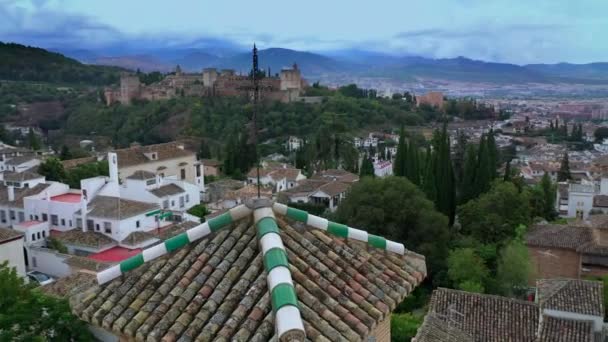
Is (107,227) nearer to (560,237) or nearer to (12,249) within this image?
(12,249)

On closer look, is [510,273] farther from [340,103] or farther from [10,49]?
[10,49]

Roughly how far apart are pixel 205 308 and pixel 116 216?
66.9ft

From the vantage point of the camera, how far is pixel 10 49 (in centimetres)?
9600

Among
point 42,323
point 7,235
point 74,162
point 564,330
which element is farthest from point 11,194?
point 564,330

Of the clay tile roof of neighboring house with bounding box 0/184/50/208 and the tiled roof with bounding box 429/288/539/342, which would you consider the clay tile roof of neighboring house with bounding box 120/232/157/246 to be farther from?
the tiled roof with bounding box 429/288/539/342

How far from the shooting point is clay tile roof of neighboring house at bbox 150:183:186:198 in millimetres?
27281

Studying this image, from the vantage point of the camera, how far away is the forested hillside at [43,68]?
9125cm

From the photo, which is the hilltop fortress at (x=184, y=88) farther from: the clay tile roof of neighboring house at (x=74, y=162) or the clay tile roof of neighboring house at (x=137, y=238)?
the clay tile roof of neighboring house at (x=137, y=238)

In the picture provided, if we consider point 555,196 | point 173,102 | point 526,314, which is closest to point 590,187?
point 555,196

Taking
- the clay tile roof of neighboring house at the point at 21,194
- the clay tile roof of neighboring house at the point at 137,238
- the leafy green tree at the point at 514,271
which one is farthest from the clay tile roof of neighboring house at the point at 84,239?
the leafy green tree at the point at 514,271

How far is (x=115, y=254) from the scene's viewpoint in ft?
69.7

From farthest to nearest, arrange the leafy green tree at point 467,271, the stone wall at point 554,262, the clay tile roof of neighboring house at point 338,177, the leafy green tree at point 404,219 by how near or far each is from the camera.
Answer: the clay tile roof of neighboring house at point 338,177, the leafy green tree at point 404,219, the stone wall at point 554,262, the leafy green tree at point 467,271

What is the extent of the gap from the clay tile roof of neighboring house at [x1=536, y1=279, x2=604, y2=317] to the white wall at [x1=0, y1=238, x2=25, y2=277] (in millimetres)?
17222

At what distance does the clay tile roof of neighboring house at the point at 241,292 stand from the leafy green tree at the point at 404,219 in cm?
1868
